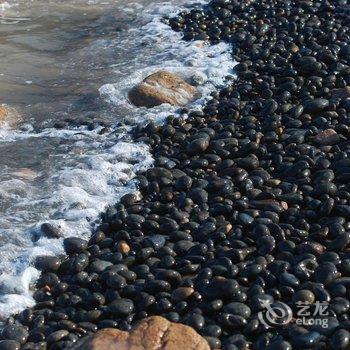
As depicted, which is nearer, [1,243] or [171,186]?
[1,243]

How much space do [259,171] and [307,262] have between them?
1648 millimetres

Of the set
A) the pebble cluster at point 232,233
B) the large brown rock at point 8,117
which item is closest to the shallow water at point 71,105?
the large brown rock at point 8,117

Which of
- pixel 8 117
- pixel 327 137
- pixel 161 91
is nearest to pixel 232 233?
pixel 327 137

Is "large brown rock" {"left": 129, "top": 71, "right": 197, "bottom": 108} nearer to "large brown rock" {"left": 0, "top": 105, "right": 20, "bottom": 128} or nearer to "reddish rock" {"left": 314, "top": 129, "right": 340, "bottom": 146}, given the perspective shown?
"large brown rock" {"left": 0, "top": 105, "right": 20, "bottom": 128}

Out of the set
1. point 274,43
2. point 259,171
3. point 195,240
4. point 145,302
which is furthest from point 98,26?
point 145,302

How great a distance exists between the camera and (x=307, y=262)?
506 cm

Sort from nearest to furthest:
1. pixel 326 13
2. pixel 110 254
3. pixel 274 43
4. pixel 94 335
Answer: pixel 94 335 < pixel 110 254 < pixel 274 43 < pixel 326 13

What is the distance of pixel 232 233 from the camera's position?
5613mm

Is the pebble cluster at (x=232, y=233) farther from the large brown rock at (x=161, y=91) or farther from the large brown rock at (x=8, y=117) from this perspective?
the large brown rock at (x=8, y=117)

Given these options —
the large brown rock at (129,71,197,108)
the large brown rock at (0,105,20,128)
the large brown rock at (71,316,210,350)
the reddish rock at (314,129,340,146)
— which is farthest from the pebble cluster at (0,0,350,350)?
the large brown rock at (0,105,20,128)

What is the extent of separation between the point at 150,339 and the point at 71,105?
5071mm

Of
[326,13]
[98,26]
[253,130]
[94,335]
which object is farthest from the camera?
[98,26]

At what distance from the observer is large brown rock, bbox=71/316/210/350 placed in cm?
418

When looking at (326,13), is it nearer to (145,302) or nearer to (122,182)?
(122,182)
